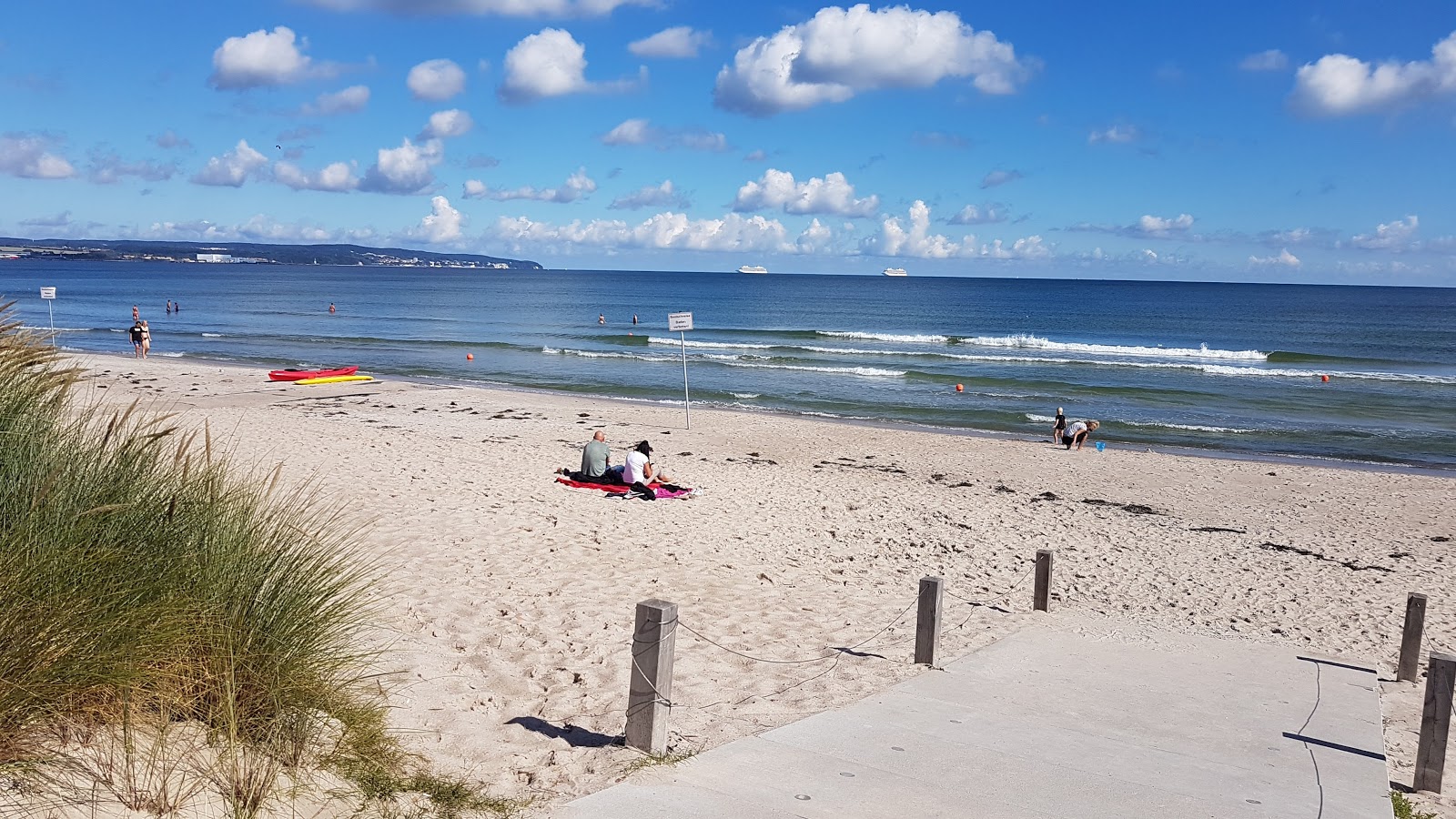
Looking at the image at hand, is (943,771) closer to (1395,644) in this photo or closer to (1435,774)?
(1435,774)

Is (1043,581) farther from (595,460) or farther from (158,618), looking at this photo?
(158,618)

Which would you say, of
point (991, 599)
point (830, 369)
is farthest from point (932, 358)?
point (991, 599)

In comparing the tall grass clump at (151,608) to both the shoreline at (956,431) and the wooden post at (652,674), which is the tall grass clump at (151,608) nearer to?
the wooden post at (652,674)

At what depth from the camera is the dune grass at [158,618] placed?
3.48 meters

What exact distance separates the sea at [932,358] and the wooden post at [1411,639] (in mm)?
9945

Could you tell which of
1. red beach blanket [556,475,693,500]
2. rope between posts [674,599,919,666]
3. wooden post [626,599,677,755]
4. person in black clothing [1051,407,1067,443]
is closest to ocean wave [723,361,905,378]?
person in black clothing [1051,407,1067,443]

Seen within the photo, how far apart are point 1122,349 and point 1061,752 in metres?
46.7

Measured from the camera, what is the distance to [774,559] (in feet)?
34.2

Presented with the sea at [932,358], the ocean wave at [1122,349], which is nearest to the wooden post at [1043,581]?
the sea at [932,358]

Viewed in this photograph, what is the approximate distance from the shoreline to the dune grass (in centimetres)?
1346

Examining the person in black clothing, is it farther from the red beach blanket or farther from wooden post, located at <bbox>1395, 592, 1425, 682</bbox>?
wooden post, located at <bbox>1395, 592, 1425, 682</bbox>

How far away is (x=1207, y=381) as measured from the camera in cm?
3431

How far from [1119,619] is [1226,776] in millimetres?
4072

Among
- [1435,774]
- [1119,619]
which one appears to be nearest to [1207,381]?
[1119,619]
